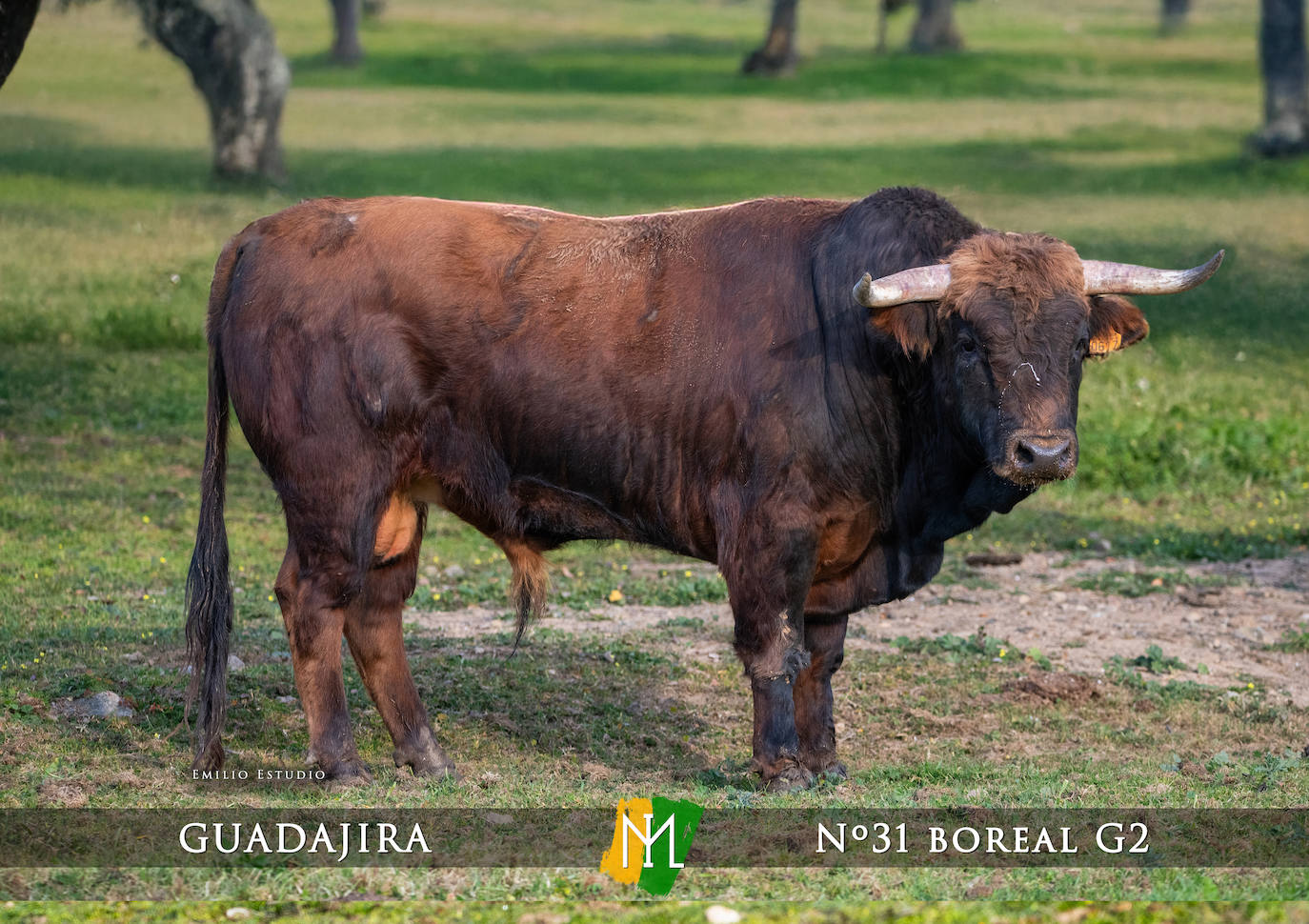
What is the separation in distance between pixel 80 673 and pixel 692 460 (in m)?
3.23

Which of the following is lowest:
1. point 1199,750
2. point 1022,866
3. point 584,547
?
point 584,547

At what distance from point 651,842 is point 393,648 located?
1983mm

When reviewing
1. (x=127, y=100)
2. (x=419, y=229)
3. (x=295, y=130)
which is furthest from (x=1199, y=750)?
(x=127, y=100)

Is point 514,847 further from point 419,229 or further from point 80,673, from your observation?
point 80,673

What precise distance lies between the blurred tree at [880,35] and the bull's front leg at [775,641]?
3610 cm

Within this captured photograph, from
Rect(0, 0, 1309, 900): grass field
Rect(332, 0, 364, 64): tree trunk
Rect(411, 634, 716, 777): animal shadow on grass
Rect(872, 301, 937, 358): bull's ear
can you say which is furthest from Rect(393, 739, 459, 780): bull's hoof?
Rect(332, 0, 364, 64): tree trunk

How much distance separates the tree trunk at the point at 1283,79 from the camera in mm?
27094

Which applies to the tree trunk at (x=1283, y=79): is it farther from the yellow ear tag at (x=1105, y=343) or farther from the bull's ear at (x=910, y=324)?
the bull's ear at (x=910, y=324)

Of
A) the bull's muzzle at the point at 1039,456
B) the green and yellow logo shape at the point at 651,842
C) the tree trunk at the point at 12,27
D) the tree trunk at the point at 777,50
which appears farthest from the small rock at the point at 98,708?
the tree trunk at the point at 777,50

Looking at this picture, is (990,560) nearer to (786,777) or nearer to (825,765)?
(825,765)

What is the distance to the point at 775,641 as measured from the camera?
6.37 metres

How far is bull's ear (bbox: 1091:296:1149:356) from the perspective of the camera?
6363mm

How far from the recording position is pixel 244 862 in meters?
5.30

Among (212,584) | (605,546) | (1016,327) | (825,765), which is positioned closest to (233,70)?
(605,546)
